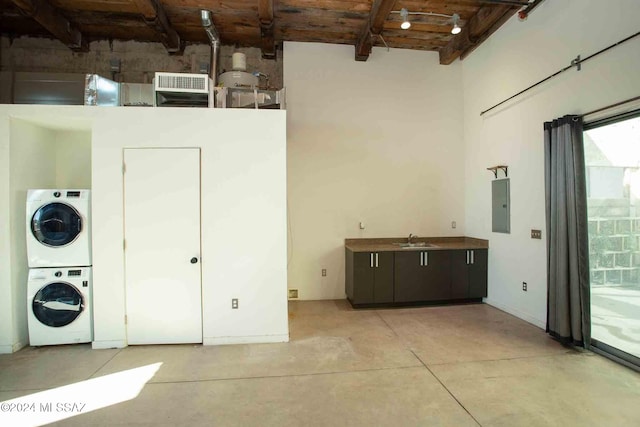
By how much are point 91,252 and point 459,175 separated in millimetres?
5290

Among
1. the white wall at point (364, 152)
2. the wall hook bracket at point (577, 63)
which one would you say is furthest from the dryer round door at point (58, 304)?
the wall hook bracket at point (577, 63)

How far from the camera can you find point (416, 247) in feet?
14.3

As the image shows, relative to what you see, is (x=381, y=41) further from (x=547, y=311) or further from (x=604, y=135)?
(x=547, y=311)

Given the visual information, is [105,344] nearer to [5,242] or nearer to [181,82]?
[5,242]

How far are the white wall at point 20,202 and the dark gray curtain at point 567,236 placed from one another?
5638mm

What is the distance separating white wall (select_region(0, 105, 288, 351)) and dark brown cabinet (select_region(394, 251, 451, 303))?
6.19 feet

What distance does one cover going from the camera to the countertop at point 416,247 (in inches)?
168

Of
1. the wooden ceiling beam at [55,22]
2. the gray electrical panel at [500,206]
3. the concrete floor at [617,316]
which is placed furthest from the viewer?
the gray electrical panel at [500,206]

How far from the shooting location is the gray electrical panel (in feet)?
13.3

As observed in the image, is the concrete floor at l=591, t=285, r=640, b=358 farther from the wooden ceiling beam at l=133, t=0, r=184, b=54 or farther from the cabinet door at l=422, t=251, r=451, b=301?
the wooden ceiling beam at l=133, t=0, r=184, b=54

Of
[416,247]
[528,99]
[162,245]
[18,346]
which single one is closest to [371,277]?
[416,247]

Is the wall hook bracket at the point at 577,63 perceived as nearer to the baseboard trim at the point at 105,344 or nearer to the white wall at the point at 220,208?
the white wall at the point at 220,208

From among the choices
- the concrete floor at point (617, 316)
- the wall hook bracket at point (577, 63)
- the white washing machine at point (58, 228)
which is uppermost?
the wall hook bracket at point (577, 63)

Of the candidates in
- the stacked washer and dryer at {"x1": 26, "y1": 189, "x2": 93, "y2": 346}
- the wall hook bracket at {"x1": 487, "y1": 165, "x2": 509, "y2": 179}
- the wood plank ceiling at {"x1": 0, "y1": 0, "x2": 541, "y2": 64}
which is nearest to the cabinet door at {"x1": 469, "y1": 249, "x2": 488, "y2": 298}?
the wall hook bracket at {"x1": 487, "y1": 165, "x2": 509, "y2": 179}
